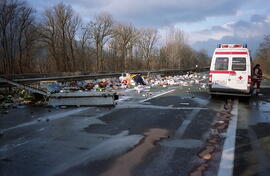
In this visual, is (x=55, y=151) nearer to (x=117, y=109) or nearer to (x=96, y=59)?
(x=117, y=109)

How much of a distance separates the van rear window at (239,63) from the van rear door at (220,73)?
334 millimetres

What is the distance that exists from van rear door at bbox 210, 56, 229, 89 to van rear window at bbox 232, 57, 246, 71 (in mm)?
334

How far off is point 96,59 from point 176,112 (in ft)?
166

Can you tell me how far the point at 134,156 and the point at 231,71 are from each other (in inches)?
364

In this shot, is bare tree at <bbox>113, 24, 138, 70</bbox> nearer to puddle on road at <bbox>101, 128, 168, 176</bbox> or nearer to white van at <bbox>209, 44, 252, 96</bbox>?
white van at <bbox>209, 44, 252, 96</bbox>

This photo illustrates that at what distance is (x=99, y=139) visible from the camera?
583 centimetres

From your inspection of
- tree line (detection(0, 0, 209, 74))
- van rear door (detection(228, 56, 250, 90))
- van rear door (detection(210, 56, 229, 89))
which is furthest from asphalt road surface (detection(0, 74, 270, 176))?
tree line (detection(0, 0, 209, 74))

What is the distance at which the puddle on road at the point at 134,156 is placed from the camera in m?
4.04

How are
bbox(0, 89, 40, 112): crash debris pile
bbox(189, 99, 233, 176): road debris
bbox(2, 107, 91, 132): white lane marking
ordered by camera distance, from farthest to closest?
bbox(0, 89, 40, 112): crash debris pile → bbox(2, 107, 91, 132): white lane marking → bbox(189, 99, 233, 176): road debris

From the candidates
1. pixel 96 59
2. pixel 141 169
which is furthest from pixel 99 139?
pixel 96 59

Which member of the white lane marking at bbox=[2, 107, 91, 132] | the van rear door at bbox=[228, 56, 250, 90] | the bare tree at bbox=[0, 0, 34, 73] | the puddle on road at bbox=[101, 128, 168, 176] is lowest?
the puddle on road at bbox=[101, 128, 168, 176]

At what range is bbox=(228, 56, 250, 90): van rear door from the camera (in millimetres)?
11992

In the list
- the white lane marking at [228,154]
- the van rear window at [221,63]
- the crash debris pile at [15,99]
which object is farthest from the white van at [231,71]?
the crash debris pile at [15,99]

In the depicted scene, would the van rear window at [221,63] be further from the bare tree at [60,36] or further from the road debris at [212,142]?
the bare tree at [60,36]
